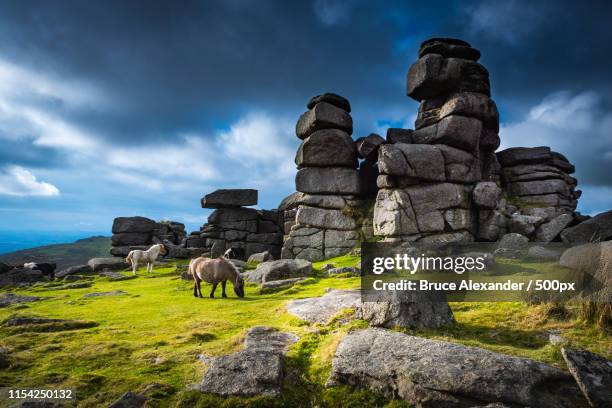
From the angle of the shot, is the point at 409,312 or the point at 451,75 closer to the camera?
the point at 409,312

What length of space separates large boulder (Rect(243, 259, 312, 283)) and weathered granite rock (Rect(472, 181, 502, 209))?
63.8 ft

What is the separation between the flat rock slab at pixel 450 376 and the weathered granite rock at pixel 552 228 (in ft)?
95.5

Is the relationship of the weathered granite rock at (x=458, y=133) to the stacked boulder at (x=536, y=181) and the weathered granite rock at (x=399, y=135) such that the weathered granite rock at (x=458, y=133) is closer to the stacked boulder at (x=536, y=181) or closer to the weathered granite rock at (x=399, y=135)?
the weathered granite rock at (x=399, y=135)

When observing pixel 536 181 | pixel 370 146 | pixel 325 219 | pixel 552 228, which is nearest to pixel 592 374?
pixel 552 228

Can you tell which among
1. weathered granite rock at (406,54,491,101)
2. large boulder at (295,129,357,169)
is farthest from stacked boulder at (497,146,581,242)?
large boulder at (295,129,357,169)

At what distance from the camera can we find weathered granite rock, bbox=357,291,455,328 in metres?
9.70

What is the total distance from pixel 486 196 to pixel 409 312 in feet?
94.4

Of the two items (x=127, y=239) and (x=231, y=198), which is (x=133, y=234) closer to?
(x=127, y=239)

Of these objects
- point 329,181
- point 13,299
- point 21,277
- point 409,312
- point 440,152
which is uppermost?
point 440,152

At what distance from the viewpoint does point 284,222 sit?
4984cm

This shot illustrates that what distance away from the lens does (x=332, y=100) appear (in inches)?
1652

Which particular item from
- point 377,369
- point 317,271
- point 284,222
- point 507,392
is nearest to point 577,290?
point 507,392

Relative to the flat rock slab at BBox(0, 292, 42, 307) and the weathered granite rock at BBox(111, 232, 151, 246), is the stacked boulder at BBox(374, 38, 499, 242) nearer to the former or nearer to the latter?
the flat rock slab at BBox(0, 292, 42, 307)

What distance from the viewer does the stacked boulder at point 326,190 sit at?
3869cm
